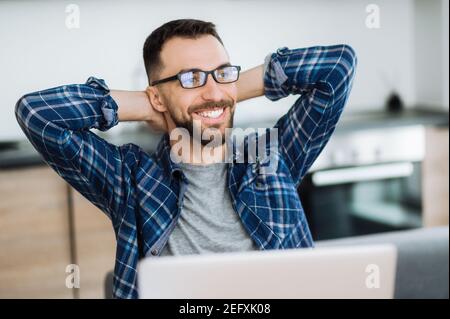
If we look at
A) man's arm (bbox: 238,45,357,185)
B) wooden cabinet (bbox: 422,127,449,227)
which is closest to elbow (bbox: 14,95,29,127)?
man's arm (bbox: 238,45,357,185)

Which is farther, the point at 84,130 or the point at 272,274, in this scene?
the point at 84,130

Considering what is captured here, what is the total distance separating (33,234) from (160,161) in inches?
50.8

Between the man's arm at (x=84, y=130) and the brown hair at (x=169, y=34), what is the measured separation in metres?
0.07

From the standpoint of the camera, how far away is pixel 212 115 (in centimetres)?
127

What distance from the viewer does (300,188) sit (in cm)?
278

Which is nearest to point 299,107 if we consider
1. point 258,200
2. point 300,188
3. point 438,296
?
point 258,200

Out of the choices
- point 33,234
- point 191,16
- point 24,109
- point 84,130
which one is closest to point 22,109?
point 24,109

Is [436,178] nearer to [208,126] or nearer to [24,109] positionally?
[208,126]

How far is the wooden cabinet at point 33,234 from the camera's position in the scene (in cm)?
248

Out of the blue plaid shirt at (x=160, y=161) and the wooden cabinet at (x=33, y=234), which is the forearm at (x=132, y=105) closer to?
the blue plaid shirt at (x=160, y=161)

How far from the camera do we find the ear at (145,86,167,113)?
1324 mm

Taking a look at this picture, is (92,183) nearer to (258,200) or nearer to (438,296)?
(258,200)

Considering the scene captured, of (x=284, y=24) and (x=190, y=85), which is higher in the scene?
(x=284, y=24)
